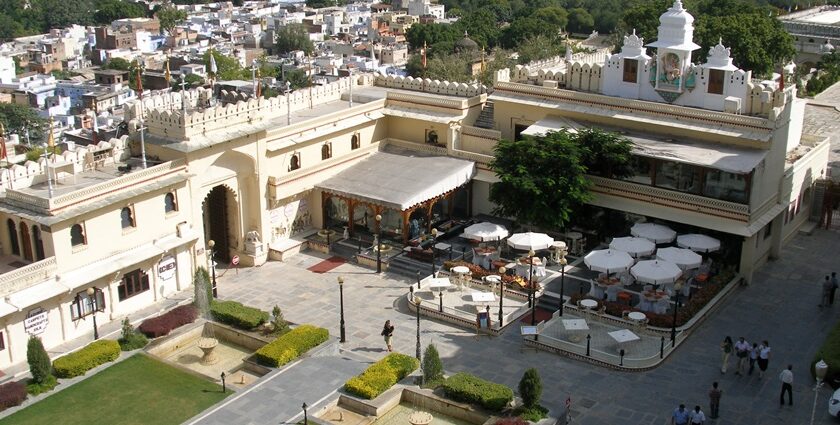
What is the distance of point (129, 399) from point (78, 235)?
6.51 meters

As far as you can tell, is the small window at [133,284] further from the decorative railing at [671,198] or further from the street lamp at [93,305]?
the decorative railing at [671,198]

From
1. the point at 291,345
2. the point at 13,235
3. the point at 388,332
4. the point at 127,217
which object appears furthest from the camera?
the point at 127,217

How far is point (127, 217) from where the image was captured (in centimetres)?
3181

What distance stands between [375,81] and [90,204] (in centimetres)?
1897

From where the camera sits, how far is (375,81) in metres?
45.3

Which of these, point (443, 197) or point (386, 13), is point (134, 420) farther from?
point (386, 13)

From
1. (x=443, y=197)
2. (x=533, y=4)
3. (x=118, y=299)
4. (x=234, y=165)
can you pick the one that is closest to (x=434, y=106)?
(x=443, y=197)

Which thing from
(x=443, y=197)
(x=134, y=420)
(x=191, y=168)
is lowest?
(x=134, y=420)

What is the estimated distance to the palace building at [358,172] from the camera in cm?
3031

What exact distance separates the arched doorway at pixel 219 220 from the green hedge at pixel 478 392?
1443cm

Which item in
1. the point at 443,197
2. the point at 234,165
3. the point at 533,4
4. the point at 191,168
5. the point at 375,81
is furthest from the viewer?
the point at 533,4

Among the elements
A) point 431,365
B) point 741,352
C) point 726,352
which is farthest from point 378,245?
point 741,352

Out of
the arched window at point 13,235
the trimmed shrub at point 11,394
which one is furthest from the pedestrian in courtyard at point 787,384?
the arched window at point 13,235

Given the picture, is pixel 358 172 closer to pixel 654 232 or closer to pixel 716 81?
pixel 654 232
